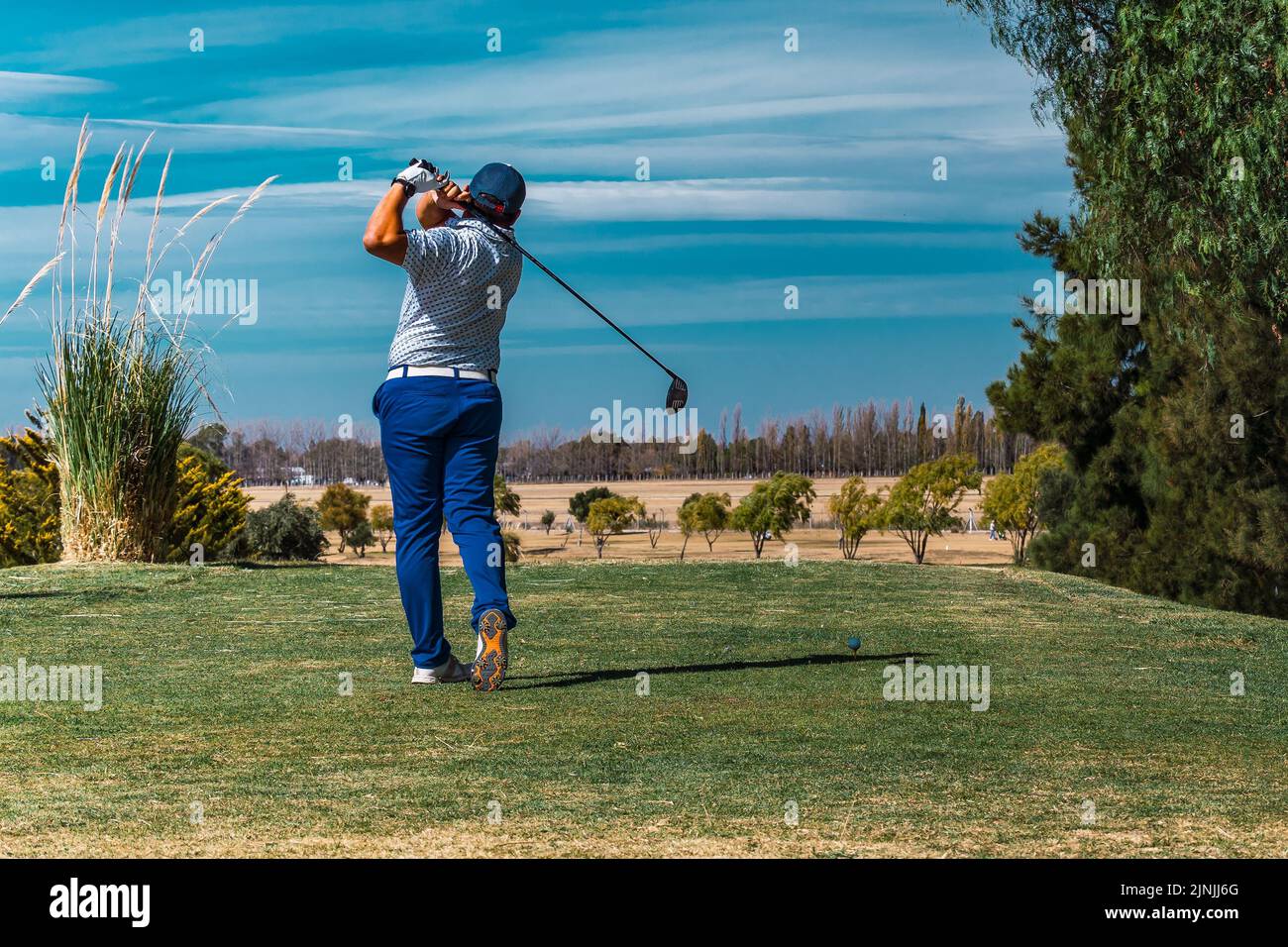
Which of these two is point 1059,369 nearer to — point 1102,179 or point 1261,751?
point 1102,179

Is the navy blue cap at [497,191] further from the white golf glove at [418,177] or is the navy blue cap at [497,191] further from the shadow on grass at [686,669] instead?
the shadow on grass at [686,669]

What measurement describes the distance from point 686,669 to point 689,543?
90802 mm

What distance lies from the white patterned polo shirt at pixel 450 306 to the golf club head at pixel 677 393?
1960mm

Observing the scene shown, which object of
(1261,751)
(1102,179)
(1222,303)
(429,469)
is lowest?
(1261,751)

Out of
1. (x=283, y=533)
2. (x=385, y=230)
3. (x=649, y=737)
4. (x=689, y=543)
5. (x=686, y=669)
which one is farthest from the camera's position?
(x=689, y=543)

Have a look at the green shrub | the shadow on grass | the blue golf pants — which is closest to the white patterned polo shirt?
the blue golf pants

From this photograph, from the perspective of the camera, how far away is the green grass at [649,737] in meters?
4.68

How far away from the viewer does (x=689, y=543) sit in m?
99.0

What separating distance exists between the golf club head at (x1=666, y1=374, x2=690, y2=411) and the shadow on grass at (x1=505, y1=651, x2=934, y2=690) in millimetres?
1777

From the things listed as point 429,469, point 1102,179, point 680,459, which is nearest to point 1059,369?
point 1102,179

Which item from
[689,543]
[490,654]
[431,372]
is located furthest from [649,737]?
[689,543]

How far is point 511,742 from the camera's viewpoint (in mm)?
6059

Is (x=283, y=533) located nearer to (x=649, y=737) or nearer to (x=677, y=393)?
(x=677, y=393)
